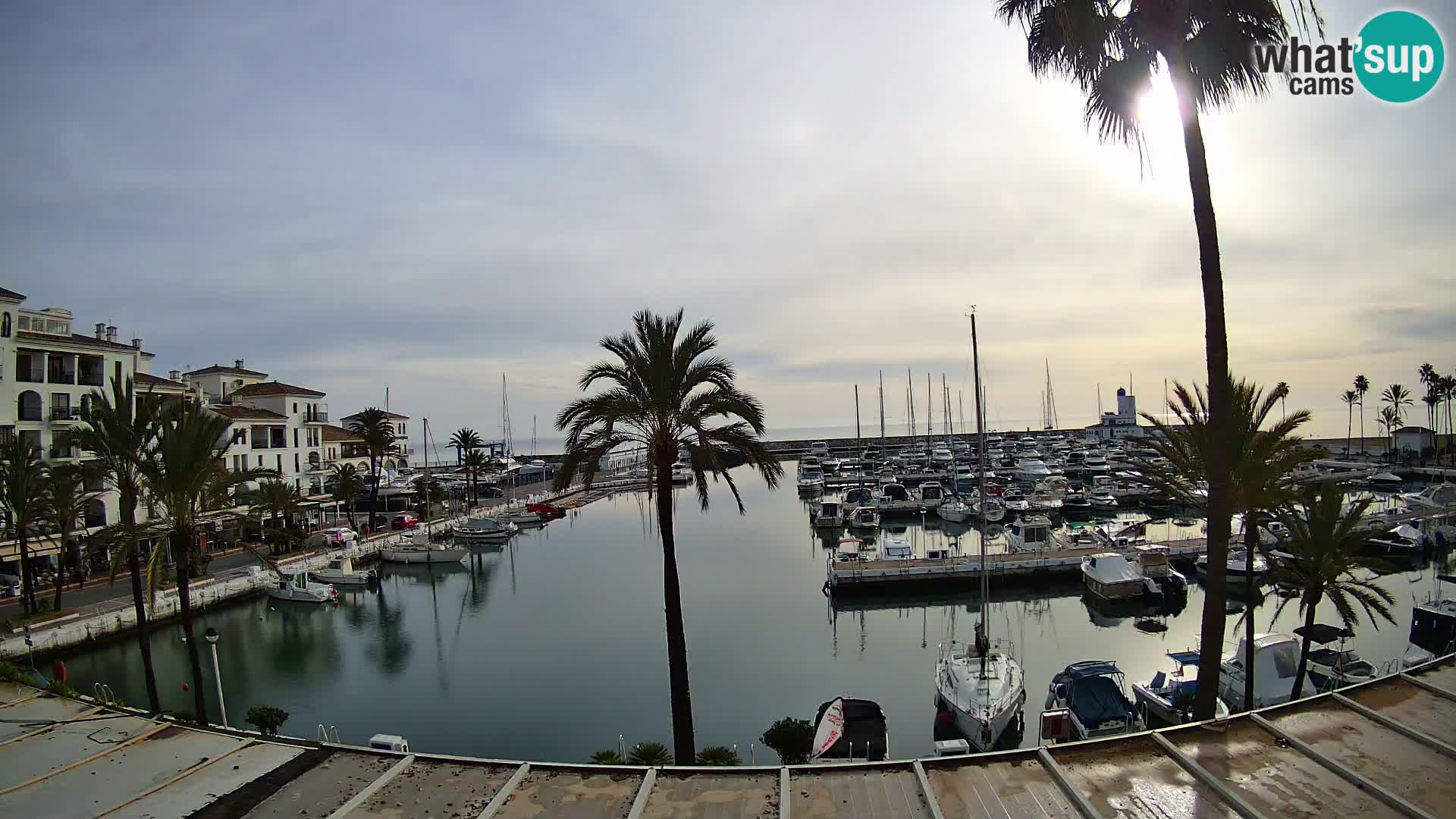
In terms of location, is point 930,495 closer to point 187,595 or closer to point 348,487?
point 348,487

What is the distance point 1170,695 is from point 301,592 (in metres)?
38.5

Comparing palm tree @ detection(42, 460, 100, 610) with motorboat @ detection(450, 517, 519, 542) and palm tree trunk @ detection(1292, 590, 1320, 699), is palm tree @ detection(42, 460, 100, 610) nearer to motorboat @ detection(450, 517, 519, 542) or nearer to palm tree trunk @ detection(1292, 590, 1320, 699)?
motorboat @ detection(450, 517, 519, 542)

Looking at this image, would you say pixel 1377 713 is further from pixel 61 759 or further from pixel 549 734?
pixel 549 734

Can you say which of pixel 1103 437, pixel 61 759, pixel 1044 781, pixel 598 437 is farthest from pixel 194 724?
pixel 1103 437

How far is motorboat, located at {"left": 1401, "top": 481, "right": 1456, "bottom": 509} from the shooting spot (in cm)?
4653

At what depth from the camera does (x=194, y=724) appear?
10492mm

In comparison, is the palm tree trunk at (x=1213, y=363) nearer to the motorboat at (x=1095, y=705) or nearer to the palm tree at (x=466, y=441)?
the motorboat at (x=1095, y=705)

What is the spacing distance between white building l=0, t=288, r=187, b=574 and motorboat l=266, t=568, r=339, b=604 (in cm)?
857

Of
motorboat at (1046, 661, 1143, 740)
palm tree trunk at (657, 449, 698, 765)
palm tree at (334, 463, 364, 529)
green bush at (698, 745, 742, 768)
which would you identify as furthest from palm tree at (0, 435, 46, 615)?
motorboat at (1046, 661, 1143, 740)

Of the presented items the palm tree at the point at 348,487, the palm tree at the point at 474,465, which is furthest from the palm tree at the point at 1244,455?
the palm tree at the point at 474,465

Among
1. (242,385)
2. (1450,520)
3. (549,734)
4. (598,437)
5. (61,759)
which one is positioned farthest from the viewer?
(242,385)

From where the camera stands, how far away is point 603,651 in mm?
28906

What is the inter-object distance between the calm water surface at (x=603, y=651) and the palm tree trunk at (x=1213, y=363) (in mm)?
10117

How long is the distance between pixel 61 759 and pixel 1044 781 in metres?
12.3
